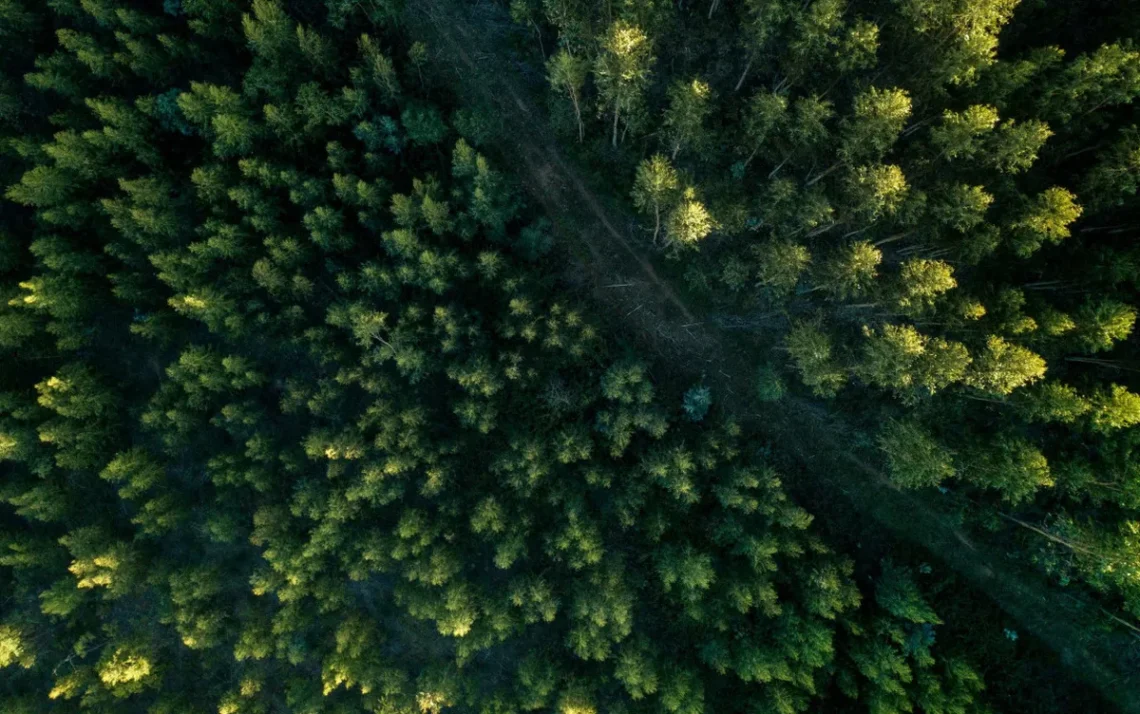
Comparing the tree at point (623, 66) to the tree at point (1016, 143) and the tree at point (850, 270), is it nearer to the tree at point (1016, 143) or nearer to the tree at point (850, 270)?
the tree at point (850, 270)

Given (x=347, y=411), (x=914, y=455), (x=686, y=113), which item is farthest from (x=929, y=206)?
(x=347, y=411)

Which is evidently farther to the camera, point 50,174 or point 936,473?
point 50,174

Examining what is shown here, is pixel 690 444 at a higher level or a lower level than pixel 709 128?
lower

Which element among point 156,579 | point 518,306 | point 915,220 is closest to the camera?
point 915,220

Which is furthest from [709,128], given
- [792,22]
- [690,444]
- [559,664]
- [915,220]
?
[559,664]

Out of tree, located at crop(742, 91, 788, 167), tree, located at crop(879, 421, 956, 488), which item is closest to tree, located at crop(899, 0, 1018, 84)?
tree, located at crop(742, 91, 788, 167)

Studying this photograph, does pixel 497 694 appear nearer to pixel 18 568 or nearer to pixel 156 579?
pixel 156 579

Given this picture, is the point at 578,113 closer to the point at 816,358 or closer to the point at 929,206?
the point at 816,358
